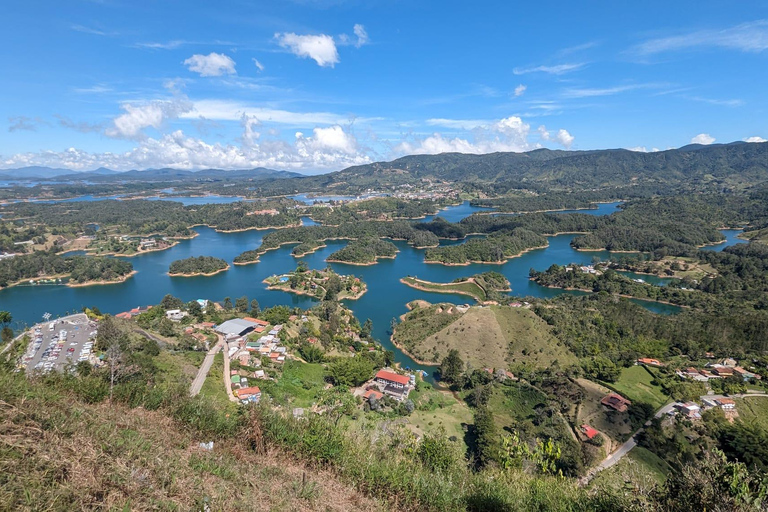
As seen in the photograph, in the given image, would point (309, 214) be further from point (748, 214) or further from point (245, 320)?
point (748, 214)

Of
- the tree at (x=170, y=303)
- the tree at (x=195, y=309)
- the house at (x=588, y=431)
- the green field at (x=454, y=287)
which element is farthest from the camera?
the green field at (x=454, y=287)

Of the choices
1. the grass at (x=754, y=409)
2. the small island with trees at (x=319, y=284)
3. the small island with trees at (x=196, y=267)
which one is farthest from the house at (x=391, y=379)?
the small island with trees at (x=196, y=267)

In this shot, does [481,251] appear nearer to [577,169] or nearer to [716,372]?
[716,372]

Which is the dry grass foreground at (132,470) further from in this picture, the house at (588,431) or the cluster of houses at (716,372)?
the cluster of houses at (716,372)

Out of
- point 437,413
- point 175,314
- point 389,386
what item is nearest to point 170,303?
point 175,314

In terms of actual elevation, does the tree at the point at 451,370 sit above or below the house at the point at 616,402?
below

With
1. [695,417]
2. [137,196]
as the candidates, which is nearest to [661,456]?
[695,417]

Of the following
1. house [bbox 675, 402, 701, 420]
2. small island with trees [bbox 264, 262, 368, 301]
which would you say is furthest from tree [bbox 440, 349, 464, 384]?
small island with trees [bbox 264, 262, 368, 301]
